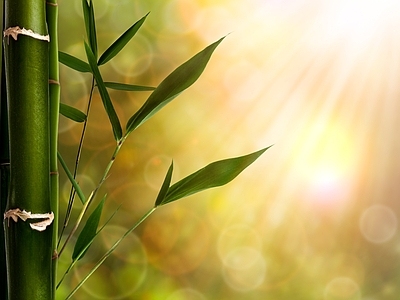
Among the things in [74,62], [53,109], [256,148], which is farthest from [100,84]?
[256,148]

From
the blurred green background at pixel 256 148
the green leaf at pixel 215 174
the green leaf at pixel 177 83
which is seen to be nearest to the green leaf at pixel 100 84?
the green leaf at pixel 177 83

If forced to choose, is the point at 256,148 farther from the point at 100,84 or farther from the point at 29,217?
the point at 29,217

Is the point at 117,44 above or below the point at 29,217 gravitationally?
above

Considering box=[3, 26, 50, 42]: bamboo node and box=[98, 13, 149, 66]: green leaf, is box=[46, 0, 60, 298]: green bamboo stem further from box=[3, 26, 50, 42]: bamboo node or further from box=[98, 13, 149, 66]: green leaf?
box=[98, 13, 149, 66]: green leaf

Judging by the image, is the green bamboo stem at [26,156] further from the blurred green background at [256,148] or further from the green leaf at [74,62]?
the blurred green background at [256,148]

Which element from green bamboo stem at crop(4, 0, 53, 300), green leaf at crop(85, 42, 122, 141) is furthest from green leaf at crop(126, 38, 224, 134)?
green bamboo stem at crop(4, 0, 53, 300)
